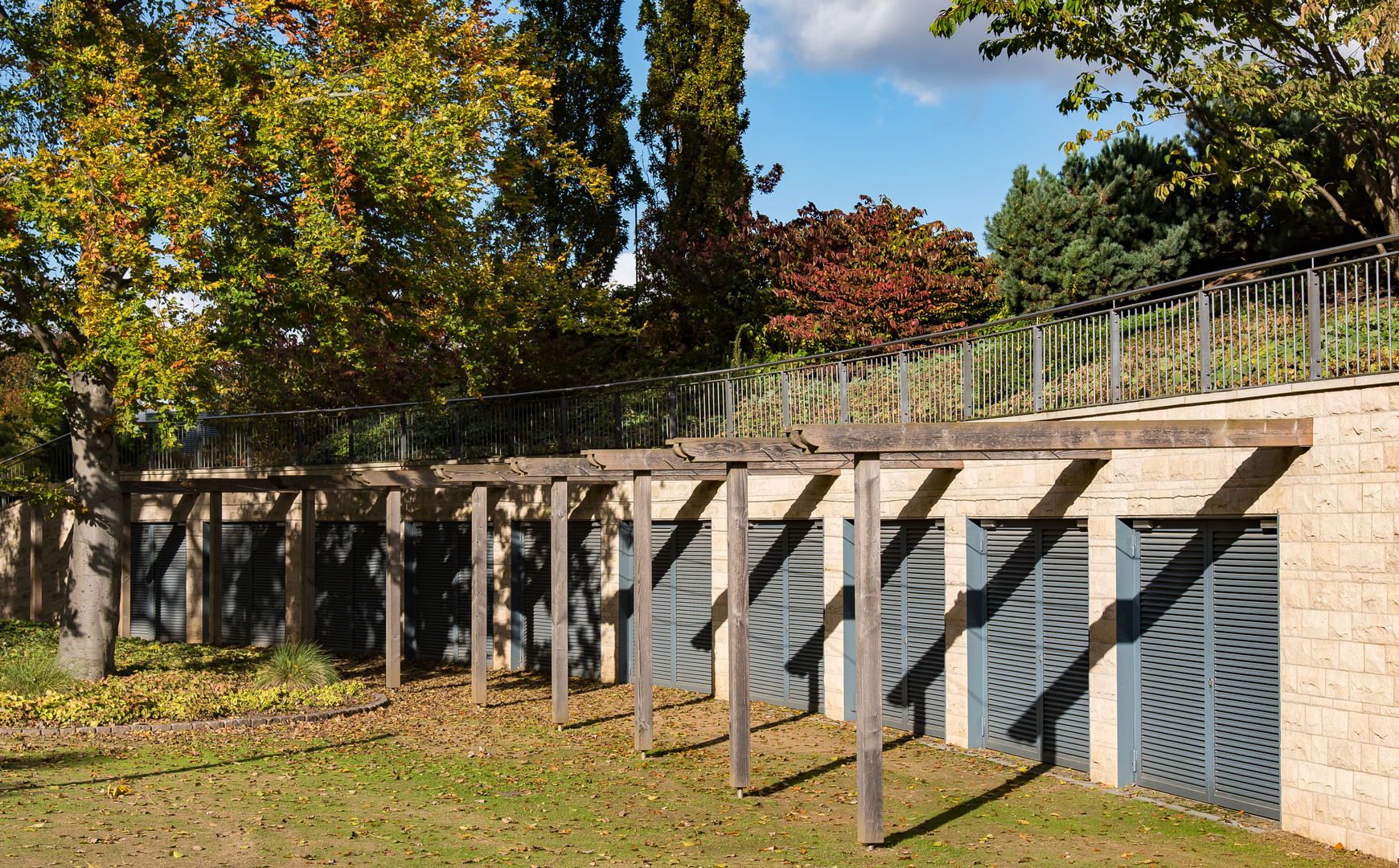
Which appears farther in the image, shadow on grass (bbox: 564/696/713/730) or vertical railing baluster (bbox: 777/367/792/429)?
vertical railing baluster (bbox: 777/367/792/429)

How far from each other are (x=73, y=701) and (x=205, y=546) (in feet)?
35.6

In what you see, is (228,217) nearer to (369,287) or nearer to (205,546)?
(369,287)

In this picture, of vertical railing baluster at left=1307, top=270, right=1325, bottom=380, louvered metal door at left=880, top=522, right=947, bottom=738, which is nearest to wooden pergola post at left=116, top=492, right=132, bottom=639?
louvered metal door at left=880, top=522, right=947, bottom=738

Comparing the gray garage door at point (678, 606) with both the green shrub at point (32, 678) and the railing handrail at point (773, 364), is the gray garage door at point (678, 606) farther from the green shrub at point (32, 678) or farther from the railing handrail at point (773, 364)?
the green shrub at point (32, 678)

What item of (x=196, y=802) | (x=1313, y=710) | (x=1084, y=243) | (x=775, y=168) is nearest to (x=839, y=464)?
(x=1313, y=710)

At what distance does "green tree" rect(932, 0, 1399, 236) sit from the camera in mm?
14453

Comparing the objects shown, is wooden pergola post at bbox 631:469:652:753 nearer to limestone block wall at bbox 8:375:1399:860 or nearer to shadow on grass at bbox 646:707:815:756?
shadow on grass at bbox 646:707:815:756

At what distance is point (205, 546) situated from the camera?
24.3m

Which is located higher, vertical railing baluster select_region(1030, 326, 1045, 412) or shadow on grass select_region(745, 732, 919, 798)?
vertical railing baluster select_region(1030, 326, 1045, 412)

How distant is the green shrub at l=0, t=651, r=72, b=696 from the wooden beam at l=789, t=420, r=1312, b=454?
1092 centimetres

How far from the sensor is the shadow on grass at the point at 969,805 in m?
9.50

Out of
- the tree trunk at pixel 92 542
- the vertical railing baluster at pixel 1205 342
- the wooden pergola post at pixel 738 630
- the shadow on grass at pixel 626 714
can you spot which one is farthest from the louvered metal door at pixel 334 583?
the vertical railing baluster at pixel 1205 342

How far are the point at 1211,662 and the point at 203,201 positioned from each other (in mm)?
11820

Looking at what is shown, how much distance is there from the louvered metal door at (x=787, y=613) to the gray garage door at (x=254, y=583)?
444 inches
